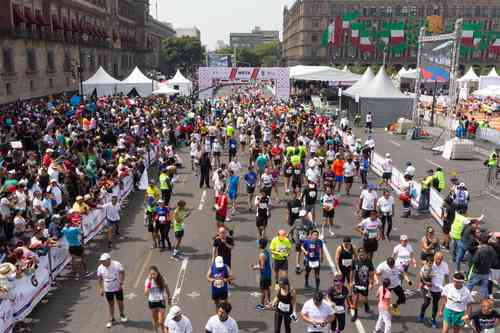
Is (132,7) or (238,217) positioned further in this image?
(132,7)

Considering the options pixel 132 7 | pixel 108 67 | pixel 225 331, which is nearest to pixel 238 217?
pixel 225 331

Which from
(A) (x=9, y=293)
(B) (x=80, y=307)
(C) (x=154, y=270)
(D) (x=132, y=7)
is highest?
(D) (x=132, y=7)

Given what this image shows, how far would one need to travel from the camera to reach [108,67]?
71062mm

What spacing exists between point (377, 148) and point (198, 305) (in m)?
22.1

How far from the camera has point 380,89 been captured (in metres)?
39.6

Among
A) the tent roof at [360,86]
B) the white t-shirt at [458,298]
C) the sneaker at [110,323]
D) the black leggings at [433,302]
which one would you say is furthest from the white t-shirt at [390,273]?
the tent roof at [360,86]

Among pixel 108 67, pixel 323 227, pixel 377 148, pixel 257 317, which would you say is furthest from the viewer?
pixel 108 67

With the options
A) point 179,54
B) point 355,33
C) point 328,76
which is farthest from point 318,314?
point 179,54

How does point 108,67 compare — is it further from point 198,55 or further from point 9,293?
point 9,293

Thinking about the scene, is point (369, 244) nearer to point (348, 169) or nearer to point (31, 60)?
point (348, 169)

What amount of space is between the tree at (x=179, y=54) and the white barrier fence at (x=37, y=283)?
4386 inches

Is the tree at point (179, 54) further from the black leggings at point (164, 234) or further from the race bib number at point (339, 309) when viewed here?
the race bib number at point (339, 309)

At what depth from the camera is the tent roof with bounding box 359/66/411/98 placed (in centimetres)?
3944

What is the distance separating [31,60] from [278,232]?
132 feet
